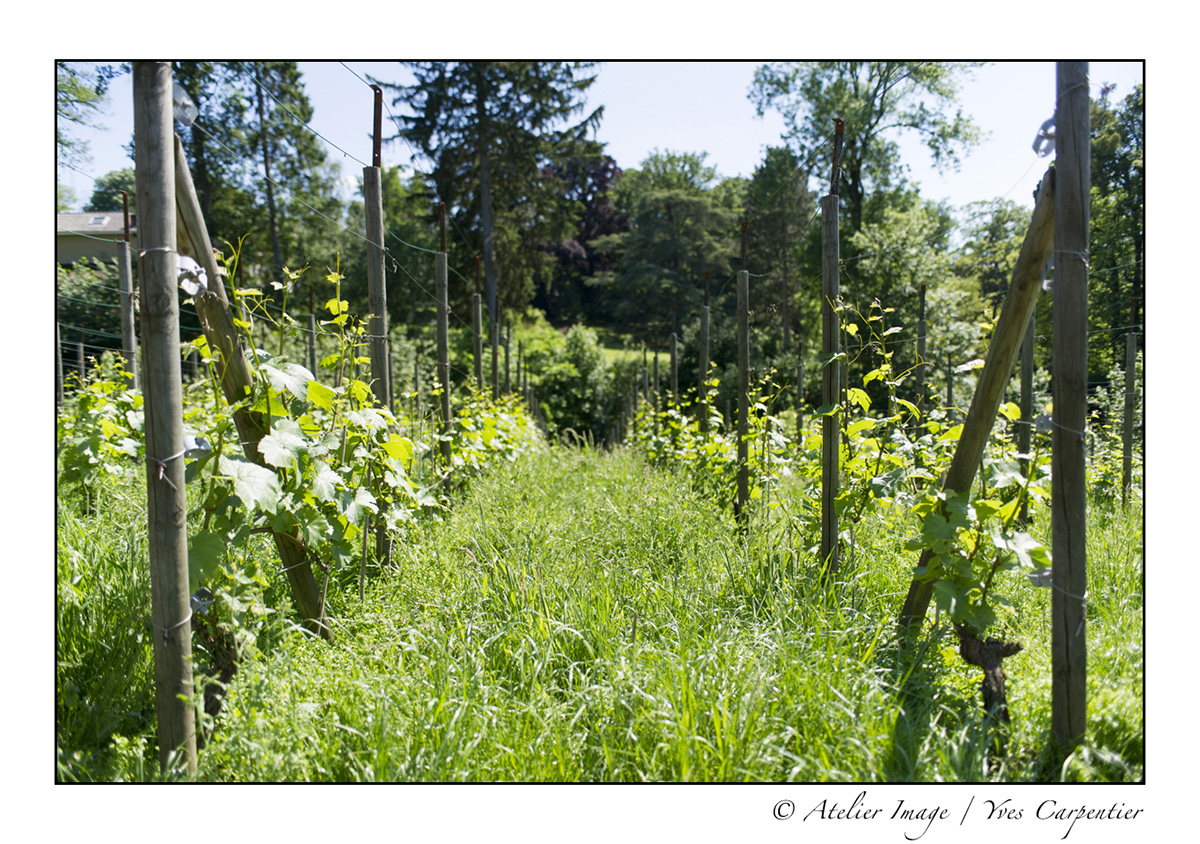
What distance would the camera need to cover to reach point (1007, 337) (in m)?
2.48

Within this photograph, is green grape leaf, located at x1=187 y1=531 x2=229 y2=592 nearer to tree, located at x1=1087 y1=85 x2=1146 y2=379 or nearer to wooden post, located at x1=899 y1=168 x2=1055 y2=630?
wooden post, located at x1=899 y1=168 x2=1055 y2=630

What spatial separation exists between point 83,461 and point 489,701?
3.58m

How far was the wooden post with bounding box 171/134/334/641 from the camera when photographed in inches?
92.9

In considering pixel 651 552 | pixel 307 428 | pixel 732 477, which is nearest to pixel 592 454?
pixel 732 477

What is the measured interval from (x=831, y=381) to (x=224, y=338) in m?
2.86

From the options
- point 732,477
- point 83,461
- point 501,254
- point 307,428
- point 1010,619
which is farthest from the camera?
point 501,254

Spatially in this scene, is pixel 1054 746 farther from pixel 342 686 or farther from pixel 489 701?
pixel 342 686

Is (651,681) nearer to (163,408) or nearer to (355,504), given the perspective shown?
(355,504)

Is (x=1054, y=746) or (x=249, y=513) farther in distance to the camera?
(x=249, y=513)

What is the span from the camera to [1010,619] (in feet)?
10.3

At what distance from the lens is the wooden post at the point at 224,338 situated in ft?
7.74

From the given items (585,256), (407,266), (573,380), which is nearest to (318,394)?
(573,380)

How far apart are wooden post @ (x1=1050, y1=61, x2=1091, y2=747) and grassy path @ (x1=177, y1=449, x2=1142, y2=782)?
0.75 ft

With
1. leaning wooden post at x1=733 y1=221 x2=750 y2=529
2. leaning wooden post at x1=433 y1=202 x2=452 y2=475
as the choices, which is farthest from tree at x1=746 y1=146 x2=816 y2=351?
leaning wooden post at x1=433 y1=202 x2=452 y2=475
